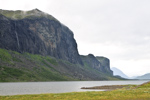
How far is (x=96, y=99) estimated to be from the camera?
41062 mm

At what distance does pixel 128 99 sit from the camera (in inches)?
A: 1572

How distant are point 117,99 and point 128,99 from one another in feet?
7.78

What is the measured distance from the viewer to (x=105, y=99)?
40.9 meters

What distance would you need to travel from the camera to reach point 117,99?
4044 cm

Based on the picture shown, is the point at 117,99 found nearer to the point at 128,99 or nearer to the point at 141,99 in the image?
the point at 128,99

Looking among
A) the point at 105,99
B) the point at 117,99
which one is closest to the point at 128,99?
the point at 117,99

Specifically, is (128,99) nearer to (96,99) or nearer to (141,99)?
(141,99)

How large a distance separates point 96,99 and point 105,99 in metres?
2.02

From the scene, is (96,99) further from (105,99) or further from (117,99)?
(117,99)

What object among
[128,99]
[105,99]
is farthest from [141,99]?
[105,99]

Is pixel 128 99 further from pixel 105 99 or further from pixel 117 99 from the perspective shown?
pixel 105 99

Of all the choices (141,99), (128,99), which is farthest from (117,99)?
(141,99)

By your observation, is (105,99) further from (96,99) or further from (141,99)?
(141,99)

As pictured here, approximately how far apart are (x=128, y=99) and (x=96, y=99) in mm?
7033
